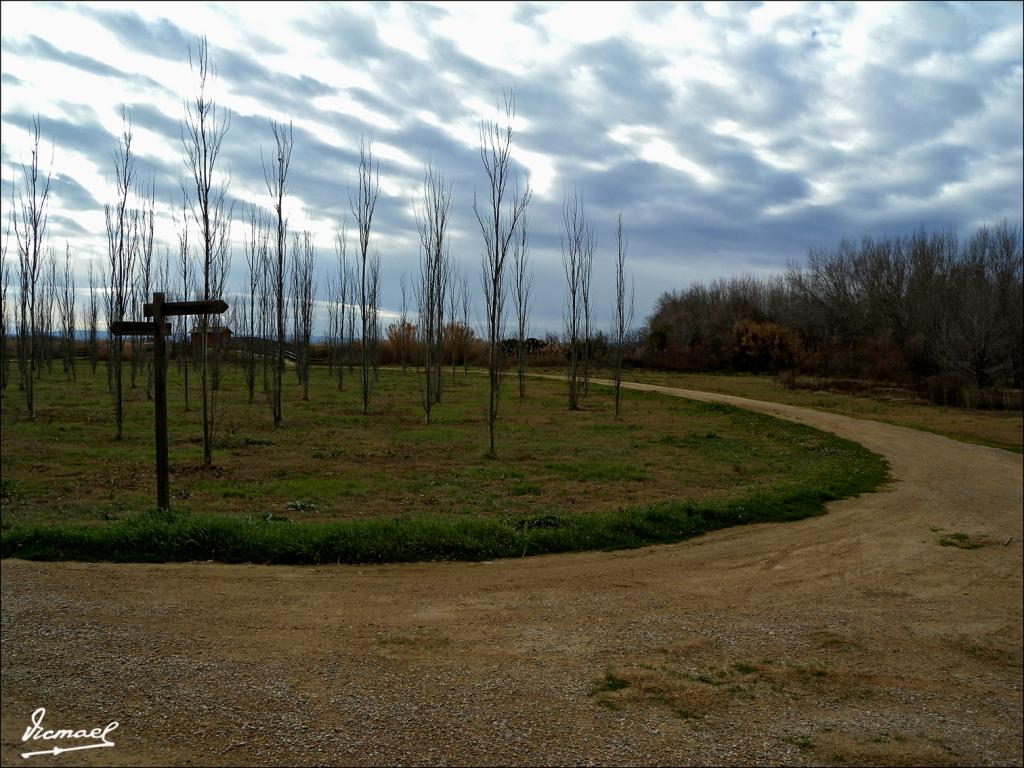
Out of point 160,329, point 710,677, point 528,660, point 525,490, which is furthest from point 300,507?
point 710,677

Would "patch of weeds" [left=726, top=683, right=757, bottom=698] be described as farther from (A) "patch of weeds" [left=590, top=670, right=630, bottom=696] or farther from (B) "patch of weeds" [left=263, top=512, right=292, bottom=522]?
(B) "patch of weeds" [left=263, top=512, right=292, bottom=522]

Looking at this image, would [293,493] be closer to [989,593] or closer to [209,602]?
[209,602]

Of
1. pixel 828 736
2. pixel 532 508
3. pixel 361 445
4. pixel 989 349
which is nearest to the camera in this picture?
pixel 828 736

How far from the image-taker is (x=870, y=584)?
252 inches

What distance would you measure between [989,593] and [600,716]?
470 centimetres

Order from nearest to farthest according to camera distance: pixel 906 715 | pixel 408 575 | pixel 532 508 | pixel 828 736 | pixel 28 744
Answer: pixel 28 744, pixel 828 736, pixel 906 715, pixel 408 575, pixel 532 508

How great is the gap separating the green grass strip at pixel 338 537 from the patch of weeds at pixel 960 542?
268 centimetres

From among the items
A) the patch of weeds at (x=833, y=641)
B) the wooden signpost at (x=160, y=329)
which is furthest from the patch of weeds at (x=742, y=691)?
the wooden signpost at (x=160, y=329)

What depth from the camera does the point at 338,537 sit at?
6770 millimetres

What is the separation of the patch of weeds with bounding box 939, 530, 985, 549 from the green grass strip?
106 inches

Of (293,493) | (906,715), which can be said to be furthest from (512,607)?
(293,493)

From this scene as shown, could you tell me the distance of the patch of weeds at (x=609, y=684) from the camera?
4070mm

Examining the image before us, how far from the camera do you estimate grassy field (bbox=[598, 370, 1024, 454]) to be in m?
19.0

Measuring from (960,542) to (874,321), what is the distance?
46.3 m
